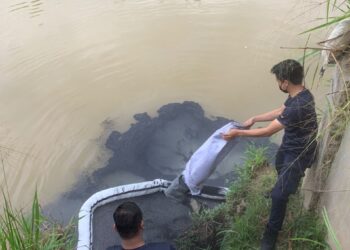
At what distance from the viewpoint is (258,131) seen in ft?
12.6

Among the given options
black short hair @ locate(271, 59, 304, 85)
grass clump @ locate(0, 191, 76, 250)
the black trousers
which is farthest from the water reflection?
the black trousers

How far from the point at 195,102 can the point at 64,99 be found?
2.20m

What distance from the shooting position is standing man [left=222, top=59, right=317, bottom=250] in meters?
Result: 3.55

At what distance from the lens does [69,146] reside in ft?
22.5

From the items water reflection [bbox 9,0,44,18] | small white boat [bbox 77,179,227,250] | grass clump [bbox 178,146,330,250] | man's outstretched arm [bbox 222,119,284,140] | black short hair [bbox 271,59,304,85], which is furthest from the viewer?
water reflection [bbox 9,0,44,18]

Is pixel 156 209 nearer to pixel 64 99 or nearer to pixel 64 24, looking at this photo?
pixel 64 99

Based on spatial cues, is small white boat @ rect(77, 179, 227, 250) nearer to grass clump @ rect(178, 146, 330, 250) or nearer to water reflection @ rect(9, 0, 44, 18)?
grass clump @ rect(178, 146, 330, 250)

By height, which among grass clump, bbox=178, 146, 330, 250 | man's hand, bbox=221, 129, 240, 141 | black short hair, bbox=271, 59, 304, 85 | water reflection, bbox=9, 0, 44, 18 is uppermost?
water reflection, bbox=9, 0, 44, 18

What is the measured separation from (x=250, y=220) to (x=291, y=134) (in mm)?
1034

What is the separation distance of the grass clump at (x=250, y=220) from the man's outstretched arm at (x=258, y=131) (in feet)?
2.43

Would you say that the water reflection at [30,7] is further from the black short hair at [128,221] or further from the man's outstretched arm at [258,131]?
the black short hair at [128,221]

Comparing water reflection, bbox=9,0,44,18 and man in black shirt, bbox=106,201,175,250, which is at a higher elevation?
water reflection, bbox=9,0,44,18

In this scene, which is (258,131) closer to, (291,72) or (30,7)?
(291,72)

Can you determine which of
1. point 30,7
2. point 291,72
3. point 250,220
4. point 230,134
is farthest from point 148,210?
point 30,7
